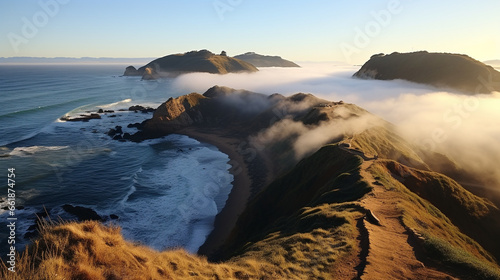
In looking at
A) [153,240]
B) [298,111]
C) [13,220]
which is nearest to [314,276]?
[153,240]

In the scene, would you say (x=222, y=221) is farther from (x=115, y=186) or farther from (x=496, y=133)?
(x=496, y=133)

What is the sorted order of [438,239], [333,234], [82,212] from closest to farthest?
1. [438,239]
2. [333,234]
3. [82,212]

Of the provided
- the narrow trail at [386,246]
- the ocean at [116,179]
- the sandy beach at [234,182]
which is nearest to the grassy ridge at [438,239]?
the narrow trail at [386,246]

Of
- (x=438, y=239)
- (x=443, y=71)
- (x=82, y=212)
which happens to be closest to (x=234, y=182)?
(x=82, y=212)

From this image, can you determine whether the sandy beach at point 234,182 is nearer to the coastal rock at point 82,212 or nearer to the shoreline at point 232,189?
the shoreline at point 232,189

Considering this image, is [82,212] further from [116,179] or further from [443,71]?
[443,71]
